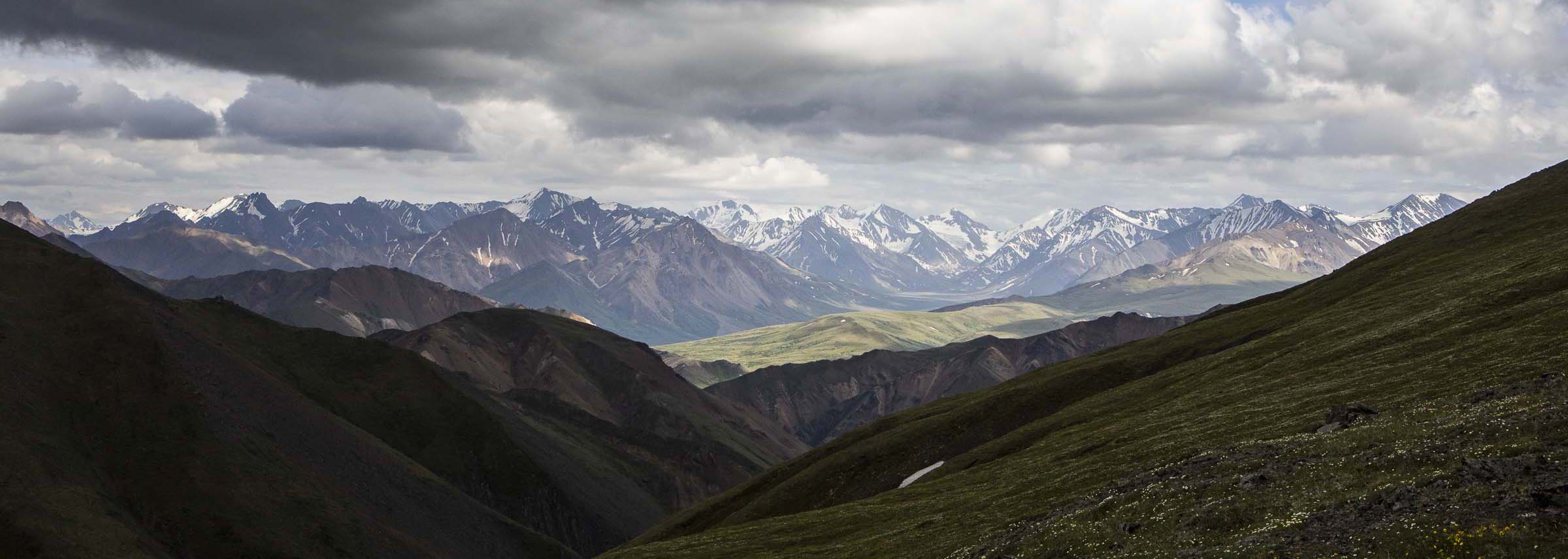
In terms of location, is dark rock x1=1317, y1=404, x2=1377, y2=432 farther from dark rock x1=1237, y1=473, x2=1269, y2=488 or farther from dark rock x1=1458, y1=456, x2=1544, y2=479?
dark rock x1=1458, y1=456, x2=1544, y2=479

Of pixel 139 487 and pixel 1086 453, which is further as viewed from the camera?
pixel 139 487

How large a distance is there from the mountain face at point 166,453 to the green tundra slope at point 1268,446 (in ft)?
173

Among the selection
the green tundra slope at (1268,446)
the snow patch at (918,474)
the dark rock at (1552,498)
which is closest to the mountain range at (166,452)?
the green tundra slope at (1268,446)

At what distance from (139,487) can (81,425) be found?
537 inches

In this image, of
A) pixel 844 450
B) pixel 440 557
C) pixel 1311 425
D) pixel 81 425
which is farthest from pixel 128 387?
pixel 1311 425

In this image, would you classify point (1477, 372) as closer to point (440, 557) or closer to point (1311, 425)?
point (1311, 425)

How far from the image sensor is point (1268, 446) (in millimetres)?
54375

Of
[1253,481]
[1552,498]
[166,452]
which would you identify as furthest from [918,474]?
[166,452]

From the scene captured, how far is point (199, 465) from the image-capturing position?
153000 mm

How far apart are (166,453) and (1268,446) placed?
15064 cm

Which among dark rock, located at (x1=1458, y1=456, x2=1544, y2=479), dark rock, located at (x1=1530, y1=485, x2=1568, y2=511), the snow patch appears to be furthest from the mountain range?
dark rock, located at (x1=1530, y1=485, x2=1568, y2=511)

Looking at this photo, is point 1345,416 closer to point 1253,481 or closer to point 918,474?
point 1253,481

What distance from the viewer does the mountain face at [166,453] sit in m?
134

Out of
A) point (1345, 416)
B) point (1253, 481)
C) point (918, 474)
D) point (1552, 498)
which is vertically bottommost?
point (918, 474)
